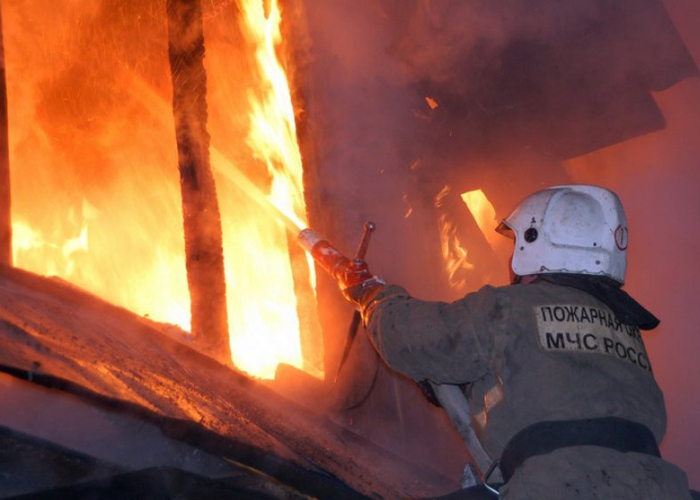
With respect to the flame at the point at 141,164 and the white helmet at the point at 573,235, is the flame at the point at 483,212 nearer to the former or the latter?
the flame at the point at 141,164

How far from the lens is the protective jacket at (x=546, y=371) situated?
6.31 feet

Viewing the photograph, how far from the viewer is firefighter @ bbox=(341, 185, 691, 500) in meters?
1.95

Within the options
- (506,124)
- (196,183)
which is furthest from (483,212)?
(196,183)

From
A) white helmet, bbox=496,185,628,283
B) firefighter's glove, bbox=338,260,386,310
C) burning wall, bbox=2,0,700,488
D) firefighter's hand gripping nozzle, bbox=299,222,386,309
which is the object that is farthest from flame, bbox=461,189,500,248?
white helmet, bbox=496,185,628,283

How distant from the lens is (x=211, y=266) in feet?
13.7

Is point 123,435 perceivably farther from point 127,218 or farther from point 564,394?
point 127,218

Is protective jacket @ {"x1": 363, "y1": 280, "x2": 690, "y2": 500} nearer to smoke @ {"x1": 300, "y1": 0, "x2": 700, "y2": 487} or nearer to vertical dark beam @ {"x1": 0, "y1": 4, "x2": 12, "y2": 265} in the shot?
smoke @ {"x1": 300, "y1": 0, "x2": 700, "y2": 487}

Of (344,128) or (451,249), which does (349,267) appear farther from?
(451,249)

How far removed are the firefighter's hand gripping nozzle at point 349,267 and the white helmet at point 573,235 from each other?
56 centimetres

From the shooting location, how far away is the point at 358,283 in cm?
278

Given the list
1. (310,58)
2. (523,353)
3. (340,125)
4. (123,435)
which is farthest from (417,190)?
(123,435)

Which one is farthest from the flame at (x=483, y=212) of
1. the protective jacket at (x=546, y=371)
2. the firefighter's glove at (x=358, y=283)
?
the protective jacket at (x=546, y=371)

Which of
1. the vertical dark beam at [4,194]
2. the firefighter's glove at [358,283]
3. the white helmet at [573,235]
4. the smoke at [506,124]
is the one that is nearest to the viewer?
the white helmet at [573,235]

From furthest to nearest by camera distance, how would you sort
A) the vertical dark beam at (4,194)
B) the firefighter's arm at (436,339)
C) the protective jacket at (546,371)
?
the vertical dark beam at (4,194)
the firefighter's arm at (436,339)
the protective jacket at (546,371)
